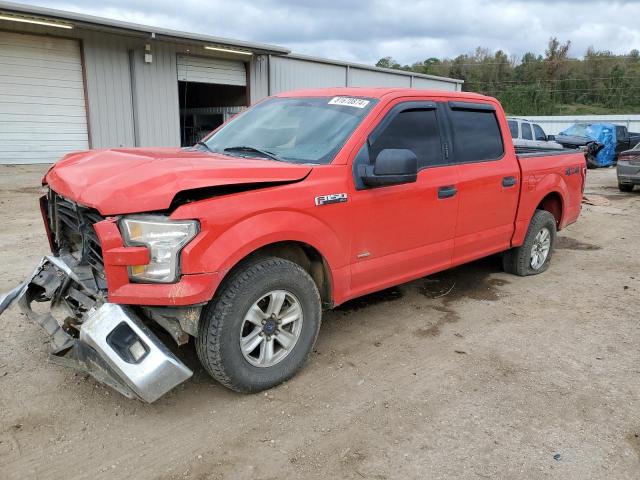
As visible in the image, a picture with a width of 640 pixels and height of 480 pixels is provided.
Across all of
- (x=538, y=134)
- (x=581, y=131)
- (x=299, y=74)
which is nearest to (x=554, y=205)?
(x=538, y=134)

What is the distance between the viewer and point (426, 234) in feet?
13.9

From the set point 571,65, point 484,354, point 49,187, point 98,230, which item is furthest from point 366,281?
point 571,65

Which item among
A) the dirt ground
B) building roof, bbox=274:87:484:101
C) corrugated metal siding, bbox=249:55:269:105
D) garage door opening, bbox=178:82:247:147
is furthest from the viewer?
garage door opening, bbox=178:82:247:147

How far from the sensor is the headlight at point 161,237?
2779 millimetres

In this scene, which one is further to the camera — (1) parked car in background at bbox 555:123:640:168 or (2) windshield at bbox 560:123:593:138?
(2) windshield at bbox 560:123:593:138

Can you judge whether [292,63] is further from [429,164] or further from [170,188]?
[170,188]

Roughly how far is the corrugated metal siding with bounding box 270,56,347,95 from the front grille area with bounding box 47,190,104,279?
14318 mm

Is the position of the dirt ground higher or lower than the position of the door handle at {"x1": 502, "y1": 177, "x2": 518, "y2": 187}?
lower

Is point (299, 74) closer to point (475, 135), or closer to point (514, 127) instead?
point (514, 127)

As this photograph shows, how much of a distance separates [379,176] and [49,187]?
2326 millimetres

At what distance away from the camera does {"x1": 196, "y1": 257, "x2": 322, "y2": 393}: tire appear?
2.99 m

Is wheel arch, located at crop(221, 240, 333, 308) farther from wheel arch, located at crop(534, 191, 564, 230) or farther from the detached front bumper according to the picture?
wheel arch, located at crop(534, 191, 564, 230)

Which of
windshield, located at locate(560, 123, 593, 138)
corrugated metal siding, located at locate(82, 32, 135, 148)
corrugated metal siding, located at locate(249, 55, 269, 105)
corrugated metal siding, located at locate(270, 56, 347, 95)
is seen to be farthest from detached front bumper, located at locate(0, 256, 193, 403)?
windshield, located at locate(560, 123, 593, 138)

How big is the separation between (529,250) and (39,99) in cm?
1229
